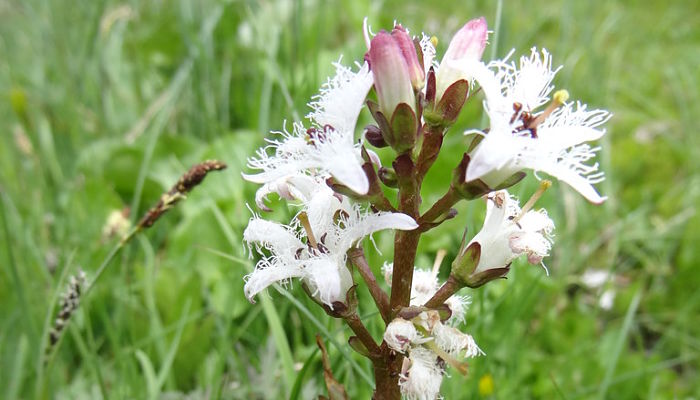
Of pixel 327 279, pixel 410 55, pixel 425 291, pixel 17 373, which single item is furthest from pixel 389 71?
pixel 17 373

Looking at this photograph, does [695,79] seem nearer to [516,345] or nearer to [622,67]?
[622,67]

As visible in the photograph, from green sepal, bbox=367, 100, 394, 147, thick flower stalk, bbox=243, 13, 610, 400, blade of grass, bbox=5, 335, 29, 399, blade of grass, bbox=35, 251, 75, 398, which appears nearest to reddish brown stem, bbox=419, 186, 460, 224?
thick flower stalk, bbox=243, 13, 610, 400

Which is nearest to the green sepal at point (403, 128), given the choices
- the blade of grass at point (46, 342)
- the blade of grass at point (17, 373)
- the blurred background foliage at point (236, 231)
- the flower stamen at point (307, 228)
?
the flower stamen at point (307, 228)

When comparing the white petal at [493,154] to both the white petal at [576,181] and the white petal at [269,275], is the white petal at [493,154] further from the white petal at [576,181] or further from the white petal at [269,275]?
the white petal at [269,275]

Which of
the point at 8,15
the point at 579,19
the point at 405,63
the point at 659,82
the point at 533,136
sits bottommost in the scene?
the point at 659,82

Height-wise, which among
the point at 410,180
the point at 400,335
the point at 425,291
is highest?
the point at 410,180

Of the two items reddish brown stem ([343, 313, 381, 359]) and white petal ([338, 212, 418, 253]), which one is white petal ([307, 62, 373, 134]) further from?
reddish brown stem ([343, 313, 381, 359])

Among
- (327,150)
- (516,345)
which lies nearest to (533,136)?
(327,150)

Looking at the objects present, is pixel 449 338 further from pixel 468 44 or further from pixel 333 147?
pixel 468 44
